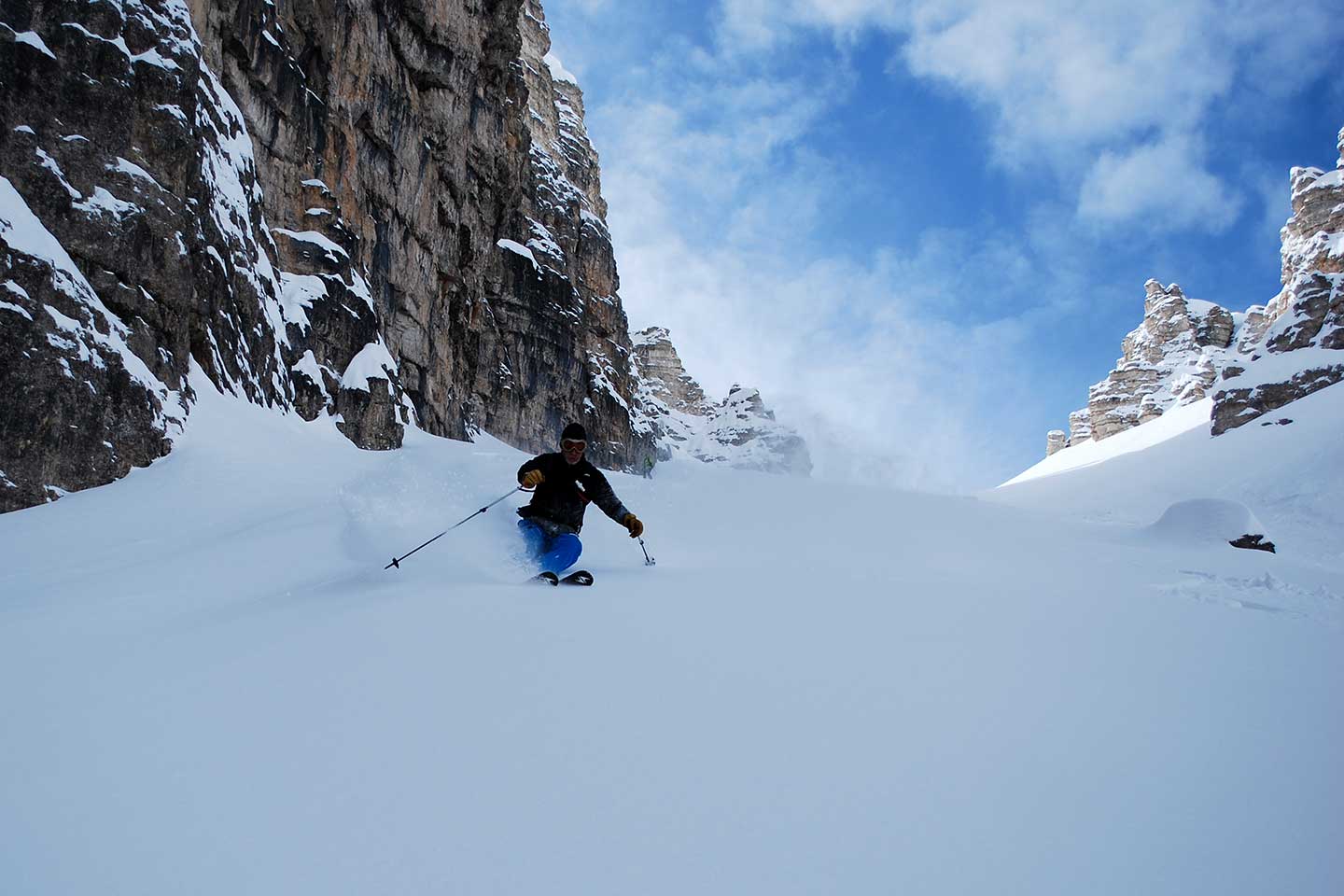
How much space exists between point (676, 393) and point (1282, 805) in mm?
155862

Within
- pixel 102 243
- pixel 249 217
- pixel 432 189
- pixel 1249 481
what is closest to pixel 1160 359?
pixel 1249 481

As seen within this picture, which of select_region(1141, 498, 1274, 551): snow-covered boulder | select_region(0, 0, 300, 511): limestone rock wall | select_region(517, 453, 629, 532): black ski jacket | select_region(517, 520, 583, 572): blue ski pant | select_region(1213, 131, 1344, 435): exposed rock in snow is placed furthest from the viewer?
select_region(1213, 131, 1344, 435): exposed rock in snow

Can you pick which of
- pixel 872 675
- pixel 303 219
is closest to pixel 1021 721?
pixel 872 675

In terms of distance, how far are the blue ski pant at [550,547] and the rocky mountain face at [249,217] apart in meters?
6.61

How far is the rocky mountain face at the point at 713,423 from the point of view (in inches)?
5915

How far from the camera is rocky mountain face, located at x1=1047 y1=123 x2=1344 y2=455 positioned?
153ft

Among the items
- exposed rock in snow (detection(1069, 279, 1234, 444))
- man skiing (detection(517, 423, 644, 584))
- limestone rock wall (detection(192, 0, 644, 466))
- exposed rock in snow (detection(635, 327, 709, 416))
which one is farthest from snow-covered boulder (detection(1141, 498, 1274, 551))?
exposed rock in snow (detection(635, 327, 709, 416))

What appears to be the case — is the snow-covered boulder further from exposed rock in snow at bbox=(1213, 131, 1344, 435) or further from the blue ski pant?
exposed rock in snow at bbox=(1213, 131, 1344, 435)

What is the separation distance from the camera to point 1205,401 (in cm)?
6812

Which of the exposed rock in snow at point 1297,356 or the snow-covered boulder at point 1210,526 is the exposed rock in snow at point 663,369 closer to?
the exposed rock in snow at point 1297,356

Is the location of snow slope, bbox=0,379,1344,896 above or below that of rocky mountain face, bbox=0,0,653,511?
below

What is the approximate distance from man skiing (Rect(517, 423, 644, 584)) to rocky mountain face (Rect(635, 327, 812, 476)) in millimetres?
138663

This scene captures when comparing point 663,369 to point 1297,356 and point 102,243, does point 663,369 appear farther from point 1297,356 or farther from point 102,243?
point 102,243

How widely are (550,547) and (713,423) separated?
155514 mm
